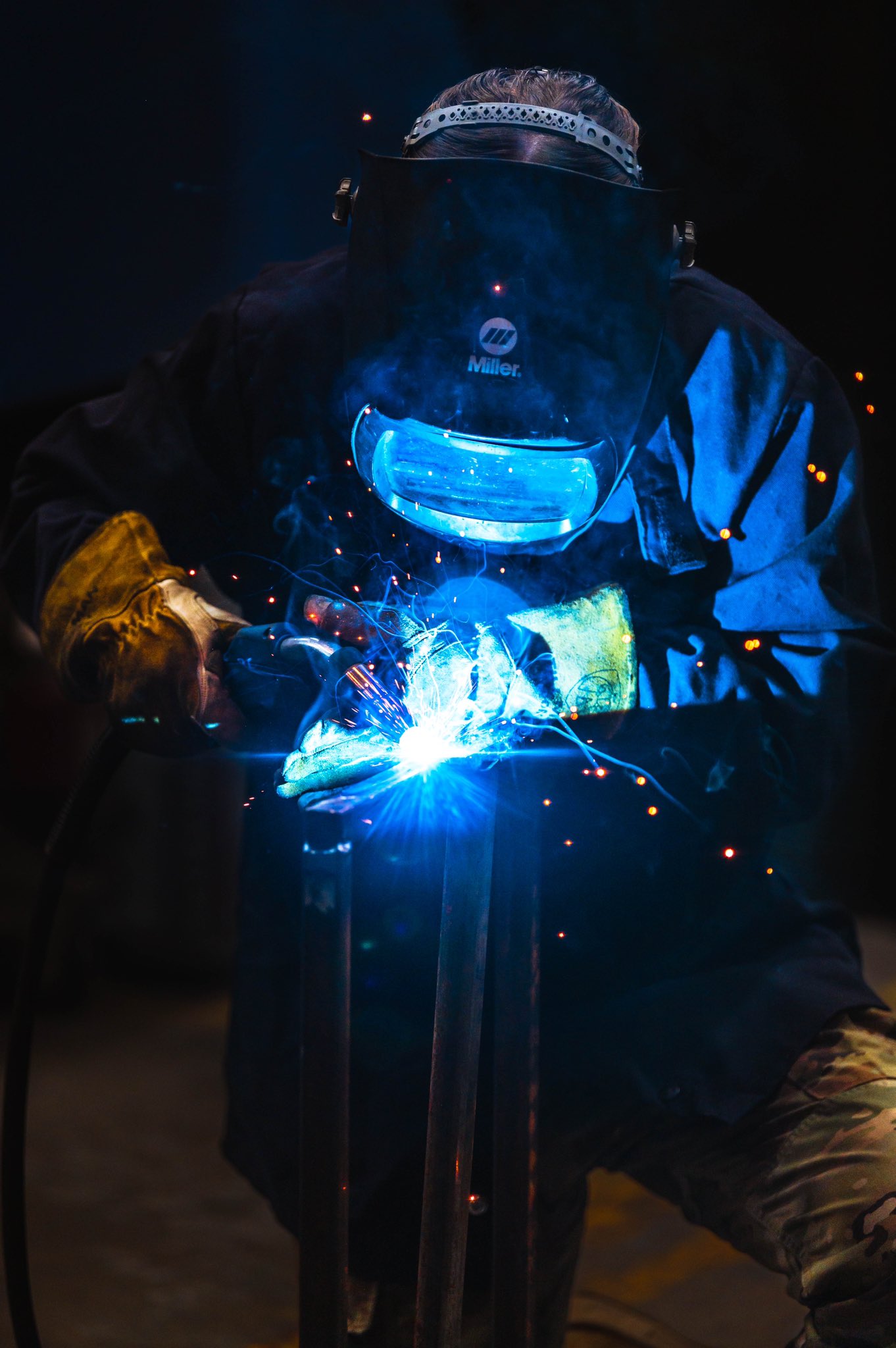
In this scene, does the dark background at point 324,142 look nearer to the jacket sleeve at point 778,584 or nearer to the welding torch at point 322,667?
the jacket sleeve at point 778,584

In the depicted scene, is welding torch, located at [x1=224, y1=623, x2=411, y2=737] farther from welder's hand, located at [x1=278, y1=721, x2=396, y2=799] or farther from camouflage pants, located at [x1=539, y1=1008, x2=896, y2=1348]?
camouflage pants, located at [x1=539, y1=1008, x2=896, y2=1348]

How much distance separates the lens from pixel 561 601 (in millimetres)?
961

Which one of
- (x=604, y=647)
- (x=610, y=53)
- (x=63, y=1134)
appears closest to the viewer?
(x=604, y=647)

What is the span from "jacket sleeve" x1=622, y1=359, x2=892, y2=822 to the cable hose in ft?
1.77

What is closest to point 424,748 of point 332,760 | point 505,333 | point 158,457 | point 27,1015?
point 332,760

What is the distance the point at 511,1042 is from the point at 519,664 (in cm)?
27

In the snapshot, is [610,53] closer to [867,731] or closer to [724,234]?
[724,234]

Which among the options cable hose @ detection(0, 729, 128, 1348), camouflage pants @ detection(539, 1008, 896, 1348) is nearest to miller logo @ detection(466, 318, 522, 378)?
cable hose @ detection(0, 729, 128, 1348)

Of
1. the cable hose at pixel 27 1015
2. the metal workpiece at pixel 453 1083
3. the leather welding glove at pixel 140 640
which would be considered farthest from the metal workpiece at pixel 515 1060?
the cable hose at pixel 27 1015

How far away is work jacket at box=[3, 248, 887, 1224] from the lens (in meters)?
0.98

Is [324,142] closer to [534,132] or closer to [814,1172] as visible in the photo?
[534,132]

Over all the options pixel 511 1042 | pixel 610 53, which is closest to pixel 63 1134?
pixel 511 1042

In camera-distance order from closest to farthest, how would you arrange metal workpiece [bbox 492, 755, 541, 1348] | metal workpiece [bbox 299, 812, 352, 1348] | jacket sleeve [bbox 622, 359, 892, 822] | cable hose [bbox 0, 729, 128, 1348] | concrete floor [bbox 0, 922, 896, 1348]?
metal workpiece [bbox 299, 812, 352, 1348] < metal workpiece [bbox 492, 755, 541, 1348] < jacket sleeve [bbox 622, 359, 892, 822] < cable hose [bbox 0, 729, 128, 1348] < concrete floor [bbox 0, 922, 896, 1348]

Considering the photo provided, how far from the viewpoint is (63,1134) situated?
86.8 inches
